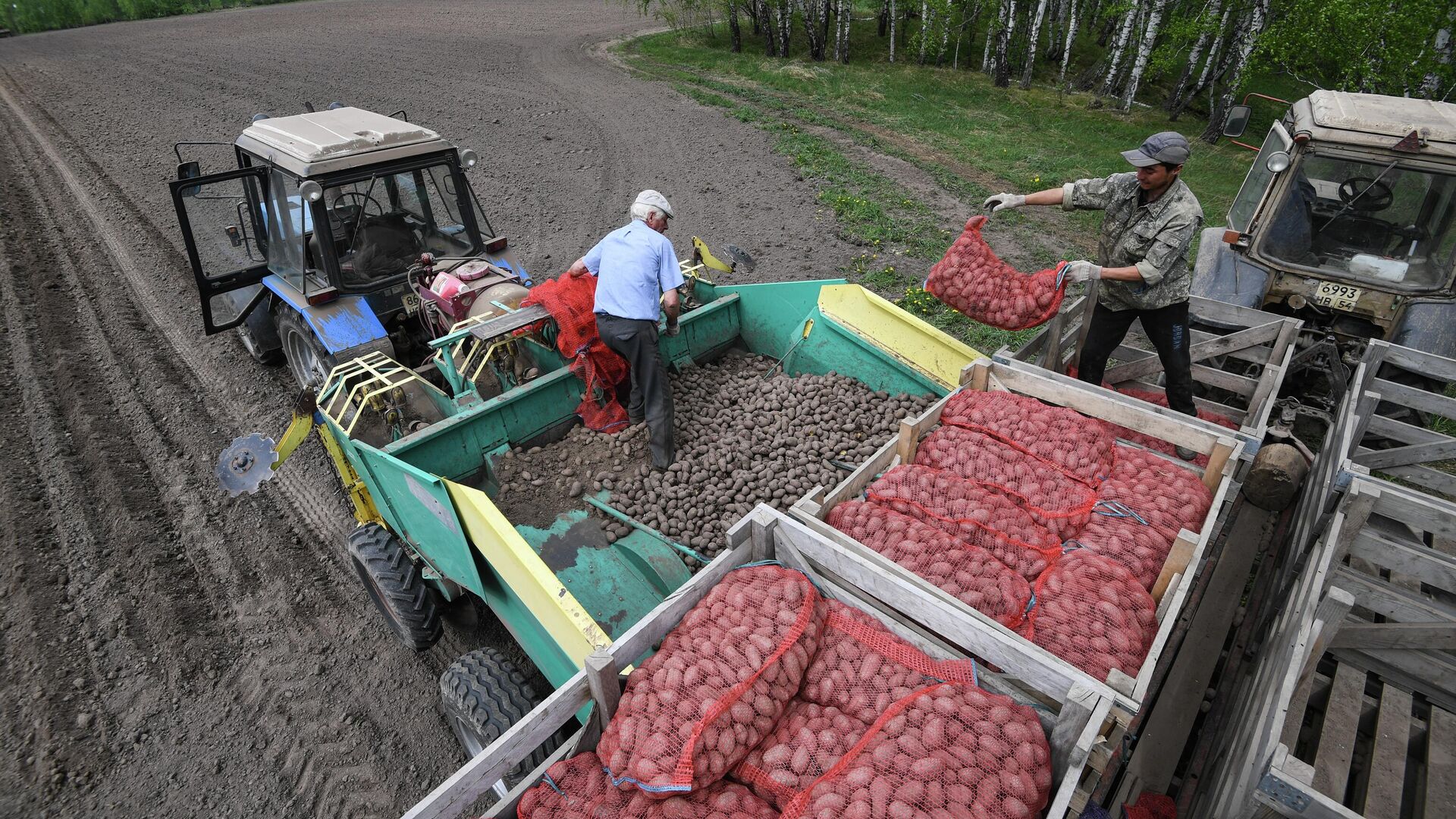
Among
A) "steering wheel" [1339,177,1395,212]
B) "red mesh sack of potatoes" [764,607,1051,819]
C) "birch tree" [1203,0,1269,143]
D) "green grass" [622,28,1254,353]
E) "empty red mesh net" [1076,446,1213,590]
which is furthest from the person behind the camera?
"birch tree" [1203,0,1269,143]

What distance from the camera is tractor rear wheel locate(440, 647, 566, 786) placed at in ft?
11.0

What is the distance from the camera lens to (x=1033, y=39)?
17.5 m

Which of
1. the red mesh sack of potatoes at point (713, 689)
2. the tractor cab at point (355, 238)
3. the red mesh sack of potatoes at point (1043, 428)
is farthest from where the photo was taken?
the tractor cab at point (355, 238)

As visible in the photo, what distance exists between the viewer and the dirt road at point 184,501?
3.82 meters

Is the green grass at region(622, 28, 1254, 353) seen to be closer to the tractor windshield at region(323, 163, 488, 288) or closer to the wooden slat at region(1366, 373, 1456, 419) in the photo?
the wooden slat at region(1366, 373, 1456, 419)

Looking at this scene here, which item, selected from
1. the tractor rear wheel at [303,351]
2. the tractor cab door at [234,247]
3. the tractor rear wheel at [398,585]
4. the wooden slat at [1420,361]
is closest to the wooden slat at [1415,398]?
the wooden slat at [1420,361]

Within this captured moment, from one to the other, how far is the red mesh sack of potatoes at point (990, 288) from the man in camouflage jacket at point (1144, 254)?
0.19 meters

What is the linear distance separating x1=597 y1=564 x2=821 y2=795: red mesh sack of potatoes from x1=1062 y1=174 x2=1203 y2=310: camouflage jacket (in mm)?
3140

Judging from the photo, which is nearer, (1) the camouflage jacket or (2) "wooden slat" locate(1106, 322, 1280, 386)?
(1) the camouflage jacket

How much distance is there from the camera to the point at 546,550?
4.09 metres

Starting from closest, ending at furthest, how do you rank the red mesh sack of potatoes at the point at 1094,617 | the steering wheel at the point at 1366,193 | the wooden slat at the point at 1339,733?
the red mesh sack of potatoes at the point at 1094,617 → the wooden slat at the point at 1339,733 → the steering wheel at the point at 1366,193

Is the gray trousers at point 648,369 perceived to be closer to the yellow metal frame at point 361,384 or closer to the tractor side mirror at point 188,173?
the yellow metal frame at point 361,384

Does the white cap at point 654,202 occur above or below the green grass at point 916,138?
above

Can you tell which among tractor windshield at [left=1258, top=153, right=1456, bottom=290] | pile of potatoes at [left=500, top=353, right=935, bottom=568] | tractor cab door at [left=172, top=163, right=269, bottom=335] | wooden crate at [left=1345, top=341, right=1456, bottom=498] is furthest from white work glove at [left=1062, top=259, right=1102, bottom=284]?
tractor cab door at [left=172, top=163, right=269, bottom=335]
